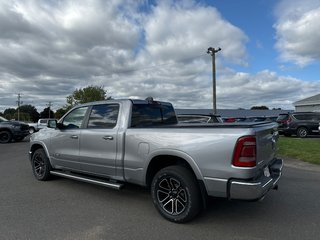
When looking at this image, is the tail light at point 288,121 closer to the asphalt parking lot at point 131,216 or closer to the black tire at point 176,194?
the asphalt parking lot at point 131,216

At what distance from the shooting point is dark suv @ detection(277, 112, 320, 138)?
19.8m

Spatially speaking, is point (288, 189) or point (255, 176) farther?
point (288, 189)

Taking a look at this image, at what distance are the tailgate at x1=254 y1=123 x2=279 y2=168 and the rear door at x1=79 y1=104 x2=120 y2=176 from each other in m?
2.32

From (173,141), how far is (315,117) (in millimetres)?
18436

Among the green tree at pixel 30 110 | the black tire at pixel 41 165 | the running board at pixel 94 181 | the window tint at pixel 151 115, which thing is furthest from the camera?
the green tree at pixel 30 110

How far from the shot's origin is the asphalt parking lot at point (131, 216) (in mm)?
4117

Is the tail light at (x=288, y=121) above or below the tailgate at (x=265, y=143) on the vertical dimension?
above

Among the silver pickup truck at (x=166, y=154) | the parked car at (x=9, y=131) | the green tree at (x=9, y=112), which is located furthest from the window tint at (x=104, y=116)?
the green tree at (x=9, y=112)

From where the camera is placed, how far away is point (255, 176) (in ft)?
13.4

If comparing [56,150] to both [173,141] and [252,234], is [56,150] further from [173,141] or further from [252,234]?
[252,234]

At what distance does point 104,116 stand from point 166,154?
1693 millimetres

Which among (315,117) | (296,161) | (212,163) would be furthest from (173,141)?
(315,117)

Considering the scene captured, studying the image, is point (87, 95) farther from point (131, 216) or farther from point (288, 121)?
Answer: point (131, 216)

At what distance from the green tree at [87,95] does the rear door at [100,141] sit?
57481 mm
